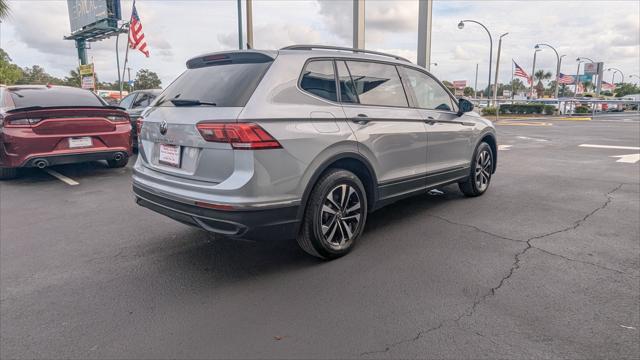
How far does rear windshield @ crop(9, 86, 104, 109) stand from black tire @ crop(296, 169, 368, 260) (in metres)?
5.58

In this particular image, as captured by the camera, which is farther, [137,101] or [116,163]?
[137,101]

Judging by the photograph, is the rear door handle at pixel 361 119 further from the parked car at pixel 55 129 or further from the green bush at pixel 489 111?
the green bush at pixel 489 111

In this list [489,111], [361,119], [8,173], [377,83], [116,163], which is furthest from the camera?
[489,111]

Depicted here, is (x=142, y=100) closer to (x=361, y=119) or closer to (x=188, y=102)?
(x=188, y=102)

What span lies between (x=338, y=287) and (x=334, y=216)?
0.64 metres

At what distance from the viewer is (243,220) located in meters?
2.99

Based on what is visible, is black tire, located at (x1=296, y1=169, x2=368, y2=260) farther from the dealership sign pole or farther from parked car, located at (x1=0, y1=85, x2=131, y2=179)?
the dealership sign pole

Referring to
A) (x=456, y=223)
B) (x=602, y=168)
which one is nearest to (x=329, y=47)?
(x=456, y=223)

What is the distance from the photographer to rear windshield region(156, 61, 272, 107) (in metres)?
3.17

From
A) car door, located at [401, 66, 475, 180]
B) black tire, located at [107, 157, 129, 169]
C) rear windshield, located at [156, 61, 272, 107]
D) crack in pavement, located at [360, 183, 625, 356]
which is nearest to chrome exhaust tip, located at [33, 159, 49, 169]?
black tire, located at [107, 157, 129, 169]

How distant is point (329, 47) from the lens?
3.96 m

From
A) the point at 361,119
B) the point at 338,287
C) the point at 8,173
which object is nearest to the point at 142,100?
the point at 8,173

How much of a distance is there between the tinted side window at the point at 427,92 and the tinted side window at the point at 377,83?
0.84 ft

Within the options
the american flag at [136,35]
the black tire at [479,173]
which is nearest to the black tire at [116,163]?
the black tire at [479,173]
